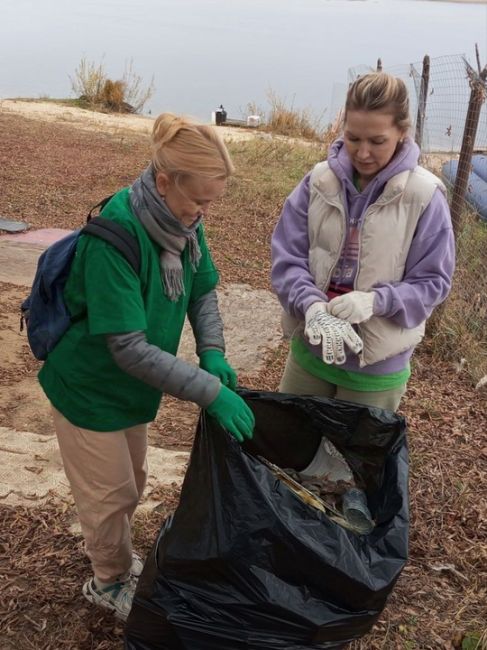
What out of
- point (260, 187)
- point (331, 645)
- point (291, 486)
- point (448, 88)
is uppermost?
point (448, 88)

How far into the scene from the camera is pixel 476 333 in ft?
14.7

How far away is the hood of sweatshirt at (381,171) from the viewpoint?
209 cm

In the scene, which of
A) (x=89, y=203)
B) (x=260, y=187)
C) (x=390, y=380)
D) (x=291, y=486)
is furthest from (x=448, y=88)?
(x=291, y=486)

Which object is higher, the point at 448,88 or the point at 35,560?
the point at 448,88

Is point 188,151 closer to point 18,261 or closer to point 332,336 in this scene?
point 332,336

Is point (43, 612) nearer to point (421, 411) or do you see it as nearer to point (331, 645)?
point (331, 645)

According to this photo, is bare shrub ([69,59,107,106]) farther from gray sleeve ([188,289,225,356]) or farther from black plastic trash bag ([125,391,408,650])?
black plastic trash bag ([125,391,408,650])

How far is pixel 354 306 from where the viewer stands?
79.8 inches

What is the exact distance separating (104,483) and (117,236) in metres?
0.70

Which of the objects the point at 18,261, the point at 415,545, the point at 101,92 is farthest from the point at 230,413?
the point at 101,92

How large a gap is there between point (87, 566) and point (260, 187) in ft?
19.3

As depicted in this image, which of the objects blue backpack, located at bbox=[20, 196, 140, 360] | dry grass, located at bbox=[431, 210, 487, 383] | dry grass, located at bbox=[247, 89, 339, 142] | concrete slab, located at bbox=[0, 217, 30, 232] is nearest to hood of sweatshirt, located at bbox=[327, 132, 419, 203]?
blue backpack, located at bbox=[20, 196, 140, 360]

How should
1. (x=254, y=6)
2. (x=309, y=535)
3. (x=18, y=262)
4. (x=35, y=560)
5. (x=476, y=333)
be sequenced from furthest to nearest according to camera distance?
(x=254, y=6)
(x=18, y=262)
(x=476, y=333)
(x=35, y=560)
(x=309, y=535)

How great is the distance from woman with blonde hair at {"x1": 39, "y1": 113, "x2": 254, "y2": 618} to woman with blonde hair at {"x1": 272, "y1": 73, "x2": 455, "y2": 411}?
309 mm
